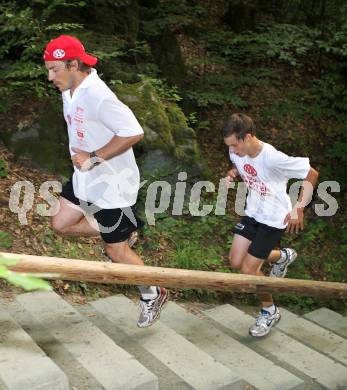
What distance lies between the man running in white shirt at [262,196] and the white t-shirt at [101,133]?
40.3 inches

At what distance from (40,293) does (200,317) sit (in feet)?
5.57

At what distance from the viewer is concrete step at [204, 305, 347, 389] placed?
160 inches

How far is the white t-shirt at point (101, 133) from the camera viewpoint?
12.3 ft

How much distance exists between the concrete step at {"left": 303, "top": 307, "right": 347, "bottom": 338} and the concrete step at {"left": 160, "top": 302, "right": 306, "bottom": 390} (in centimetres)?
145

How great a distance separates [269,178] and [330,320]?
7.24ft

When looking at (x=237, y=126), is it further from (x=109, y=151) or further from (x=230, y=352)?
(x=230, y=352)

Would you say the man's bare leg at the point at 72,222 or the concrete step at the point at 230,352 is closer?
the concrete step at the point at 230,352

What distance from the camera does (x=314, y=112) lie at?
10.6m

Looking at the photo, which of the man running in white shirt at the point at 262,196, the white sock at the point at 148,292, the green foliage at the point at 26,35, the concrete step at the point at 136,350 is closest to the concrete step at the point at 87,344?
the concrete step at the point at 136,350

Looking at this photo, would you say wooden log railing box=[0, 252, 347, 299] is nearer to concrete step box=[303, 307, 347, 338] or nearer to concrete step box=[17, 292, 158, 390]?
concrete step box=[17, 292, 158, 390]

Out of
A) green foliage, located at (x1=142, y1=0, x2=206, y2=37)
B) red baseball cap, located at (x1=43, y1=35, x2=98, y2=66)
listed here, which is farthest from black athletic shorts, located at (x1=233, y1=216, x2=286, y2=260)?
green foliage, located at (x1=142, y1=0, x2=206, y2=37)

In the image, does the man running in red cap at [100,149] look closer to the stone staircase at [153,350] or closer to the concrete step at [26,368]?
the stone staircase at [153,350]

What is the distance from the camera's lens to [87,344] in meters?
3.75

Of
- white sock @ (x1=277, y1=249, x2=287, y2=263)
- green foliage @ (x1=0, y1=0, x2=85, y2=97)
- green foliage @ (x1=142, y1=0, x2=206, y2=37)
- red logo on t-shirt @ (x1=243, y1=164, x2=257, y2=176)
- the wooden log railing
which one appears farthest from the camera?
green foliage @ (x1=142, y1=0, x2=206, y2=37)
